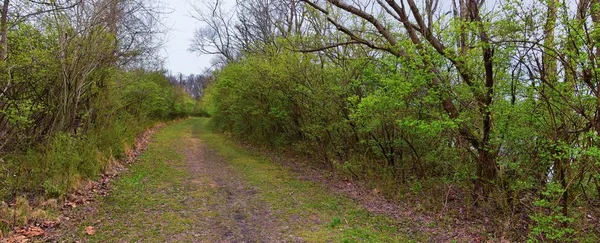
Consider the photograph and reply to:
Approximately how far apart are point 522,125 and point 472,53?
1394 millimetres

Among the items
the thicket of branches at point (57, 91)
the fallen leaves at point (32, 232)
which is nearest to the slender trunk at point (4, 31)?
the thicket of branches at point (57, 91)

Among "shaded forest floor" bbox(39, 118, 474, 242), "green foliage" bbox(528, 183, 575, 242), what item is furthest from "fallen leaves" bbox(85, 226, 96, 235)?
"green foliage" bbox(528, 183, 575, 242)

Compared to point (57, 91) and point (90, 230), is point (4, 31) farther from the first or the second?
point (90, 230)

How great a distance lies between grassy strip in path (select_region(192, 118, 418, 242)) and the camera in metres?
5.46

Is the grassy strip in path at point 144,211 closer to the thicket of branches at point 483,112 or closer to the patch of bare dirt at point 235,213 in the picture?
the patch of bare dirt at point 235,213

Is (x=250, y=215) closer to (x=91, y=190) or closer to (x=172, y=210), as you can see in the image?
(x=172, y=210)

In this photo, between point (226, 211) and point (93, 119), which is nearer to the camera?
point (226, 211)

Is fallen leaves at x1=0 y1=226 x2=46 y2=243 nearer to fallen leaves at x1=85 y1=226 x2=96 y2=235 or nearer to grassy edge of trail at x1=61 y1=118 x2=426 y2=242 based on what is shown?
grassy edge of trail at x1=61 y1=118 x2=426 y2=242

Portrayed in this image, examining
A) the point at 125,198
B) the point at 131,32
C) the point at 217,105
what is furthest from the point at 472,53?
the point at 217,105

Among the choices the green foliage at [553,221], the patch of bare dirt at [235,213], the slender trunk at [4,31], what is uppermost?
the slender trunk at [4,31]

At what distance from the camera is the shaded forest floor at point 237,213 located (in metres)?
5.22

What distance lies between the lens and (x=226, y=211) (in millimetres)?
6375

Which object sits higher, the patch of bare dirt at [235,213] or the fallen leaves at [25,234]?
the fallen leaves at [25,234]

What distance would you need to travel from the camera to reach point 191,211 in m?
6.28
